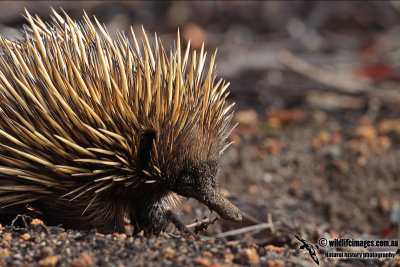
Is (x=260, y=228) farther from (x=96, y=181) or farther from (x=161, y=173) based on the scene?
(x=96, y=181)

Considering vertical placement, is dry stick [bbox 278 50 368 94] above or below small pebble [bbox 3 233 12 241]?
above

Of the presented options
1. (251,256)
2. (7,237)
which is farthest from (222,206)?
(7,237)

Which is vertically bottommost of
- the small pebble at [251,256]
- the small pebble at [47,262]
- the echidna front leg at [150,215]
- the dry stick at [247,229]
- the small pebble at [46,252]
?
the small pebble at [47,262]

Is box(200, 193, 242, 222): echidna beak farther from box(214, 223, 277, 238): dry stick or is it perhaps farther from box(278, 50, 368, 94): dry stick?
box(278, 50, 368, 94): dry stick

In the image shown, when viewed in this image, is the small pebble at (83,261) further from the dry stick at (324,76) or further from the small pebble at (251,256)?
the dry stick at (324,76)

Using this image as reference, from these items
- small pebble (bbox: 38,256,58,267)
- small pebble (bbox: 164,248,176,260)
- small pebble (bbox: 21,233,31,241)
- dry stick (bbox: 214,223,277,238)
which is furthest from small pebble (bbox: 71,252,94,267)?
dry stick (bbox: 214,223,277,238)

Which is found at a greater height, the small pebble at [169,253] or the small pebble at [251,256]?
the small pebble at [251,256]

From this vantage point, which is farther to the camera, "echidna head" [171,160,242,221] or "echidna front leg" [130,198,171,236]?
"echidna front leg" [130,198,171,236]

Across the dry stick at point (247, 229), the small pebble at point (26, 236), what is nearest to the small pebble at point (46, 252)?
the small pebble at point (26, 236)
